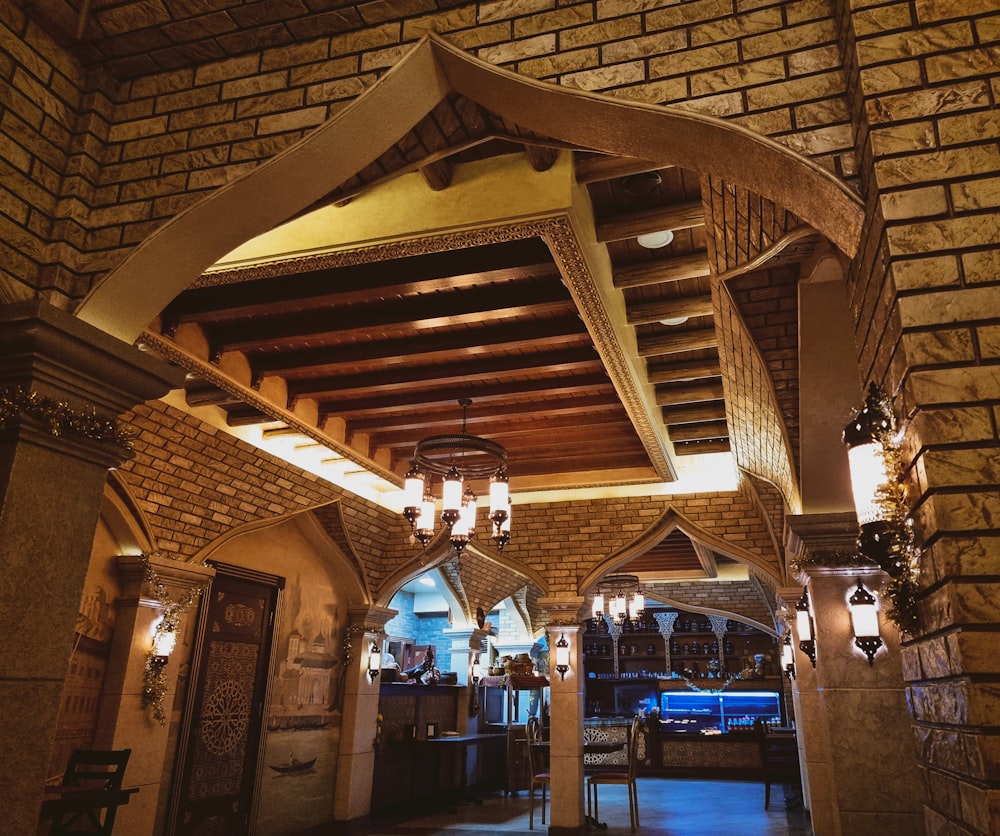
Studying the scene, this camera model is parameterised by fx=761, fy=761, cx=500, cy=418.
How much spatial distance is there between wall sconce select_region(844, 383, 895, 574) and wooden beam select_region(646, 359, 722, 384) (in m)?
4.06

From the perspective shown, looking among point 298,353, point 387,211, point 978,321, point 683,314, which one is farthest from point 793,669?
point 978,321

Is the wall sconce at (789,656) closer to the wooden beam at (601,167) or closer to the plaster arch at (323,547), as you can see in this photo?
the plaster arch at (323,547)

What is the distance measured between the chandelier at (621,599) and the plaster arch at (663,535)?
81 cm

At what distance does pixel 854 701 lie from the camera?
5.18 m

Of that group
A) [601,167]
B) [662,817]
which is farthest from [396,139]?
[662,817]

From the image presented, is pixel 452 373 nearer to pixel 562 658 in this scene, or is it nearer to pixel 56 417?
pixel 56 417

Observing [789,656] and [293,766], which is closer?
[293,766]

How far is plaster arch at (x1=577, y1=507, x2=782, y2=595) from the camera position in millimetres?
8281

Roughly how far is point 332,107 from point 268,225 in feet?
1.80

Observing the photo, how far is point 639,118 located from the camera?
261 cm

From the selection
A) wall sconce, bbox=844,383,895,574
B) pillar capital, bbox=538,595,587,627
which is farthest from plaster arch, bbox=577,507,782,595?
wall sconce, bbox=844,383,895,574

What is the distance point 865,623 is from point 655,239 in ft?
9.55

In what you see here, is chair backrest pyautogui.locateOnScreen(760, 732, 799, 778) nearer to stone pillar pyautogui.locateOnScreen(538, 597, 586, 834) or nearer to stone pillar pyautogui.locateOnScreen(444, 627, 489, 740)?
stone pillar pyautogui.locateOnScreen(538, 597, 586, 834)

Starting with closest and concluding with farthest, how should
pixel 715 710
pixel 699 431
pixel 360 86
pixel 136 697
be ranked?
pixel 360 86
pixel 136 697
pixel 699 431
pixel 715 710
